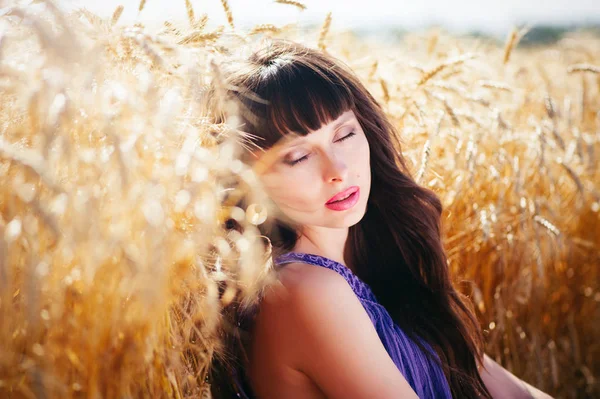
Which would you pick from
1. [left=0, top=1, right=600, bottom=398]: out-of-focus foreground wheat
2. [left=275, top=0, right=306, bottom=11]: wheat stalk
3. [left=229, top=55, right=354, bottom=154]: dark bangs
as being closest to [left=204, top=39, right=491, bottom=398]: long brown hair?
[left=229, top=55, right=354, bottom=154]: dark bangs

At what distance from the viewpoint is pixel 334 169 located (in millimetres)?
1300

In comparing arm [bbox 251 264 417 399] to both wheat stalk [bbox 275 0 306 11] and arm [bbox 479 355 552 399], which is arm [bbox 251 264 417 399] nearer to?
arm [bbox 479 355 552 399]

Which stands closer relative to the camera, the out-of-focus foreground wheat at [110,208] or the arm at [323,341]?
the out-of-focus foreground wheat at [110,208]

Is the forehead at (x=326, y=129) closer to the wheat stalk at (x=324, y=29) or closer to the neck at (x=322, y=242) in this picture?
the neck at (x=322, y=242)

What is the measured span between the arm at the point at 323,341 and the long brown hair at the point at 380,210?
208 millimetres

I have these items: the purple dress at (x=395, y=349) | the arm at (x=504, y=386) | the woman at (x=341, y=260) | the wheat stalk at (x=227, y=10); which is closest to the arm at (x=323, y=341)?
the woman at (x=341, y=260)

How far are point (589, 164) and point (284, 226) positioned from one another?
1642mm

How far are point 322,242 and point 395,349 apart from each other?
339mm

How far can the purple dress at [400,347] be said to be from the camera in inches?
57.2

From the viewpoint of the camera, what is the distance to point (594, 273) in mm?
2359

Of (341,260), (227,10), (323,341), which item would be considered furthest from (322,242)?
(227,10)

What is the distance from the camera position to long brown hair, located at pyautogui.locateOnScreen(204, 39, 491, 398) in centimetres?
135

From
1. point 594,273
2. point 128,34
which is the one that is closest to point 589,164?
point 594,273

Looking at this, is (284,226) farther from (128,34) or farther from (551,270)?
(551,270)
